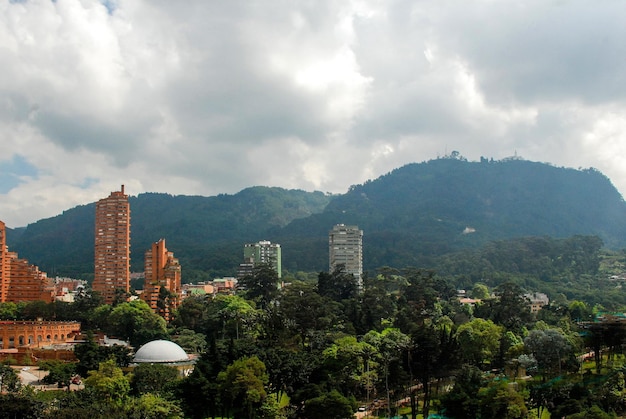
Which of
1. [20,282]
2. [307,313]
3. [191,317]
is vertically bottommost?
[191,317]

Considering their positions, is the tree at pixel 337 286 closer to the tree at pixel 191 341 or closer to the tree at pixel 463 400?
the tree at pixel 191 341

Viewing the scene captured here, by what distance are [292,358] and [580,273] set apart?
89.5m

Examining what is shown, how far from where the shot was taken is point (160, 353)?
166 ft

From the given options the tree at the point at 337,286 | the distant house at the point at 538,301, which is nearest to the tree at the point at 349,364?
the tree at the point at 337,286

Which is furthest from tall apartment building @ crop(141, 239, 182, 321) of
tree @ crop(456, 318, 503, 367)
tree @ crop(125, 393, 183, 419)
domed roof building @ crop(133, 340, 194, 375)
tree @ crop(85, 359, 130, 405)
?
tree @ crop(125, 393, 183, 419)

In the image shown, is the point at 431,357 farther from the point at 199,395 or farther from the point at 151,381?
the point at 151,381

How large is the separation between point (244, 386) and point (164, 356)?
1376cm

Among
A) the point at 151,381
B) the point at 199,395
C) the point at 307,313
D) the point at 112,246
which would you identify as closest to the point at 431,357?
the point at 199,395

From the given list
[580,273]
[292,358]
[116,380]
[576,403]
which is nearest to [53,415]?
[116,380]

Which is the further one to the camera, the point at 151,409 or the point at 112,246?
the point at 112,246

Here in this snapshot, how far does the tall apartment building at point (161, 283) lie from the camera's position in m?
72.1

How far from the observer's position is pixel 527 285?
366 ft

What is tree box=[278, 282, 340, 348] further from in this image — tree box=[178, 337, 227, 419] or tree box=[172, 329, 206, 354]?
tree box=[178, 337, 227, 419]

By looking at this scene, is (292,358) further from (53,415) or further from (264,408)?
(53,415)
